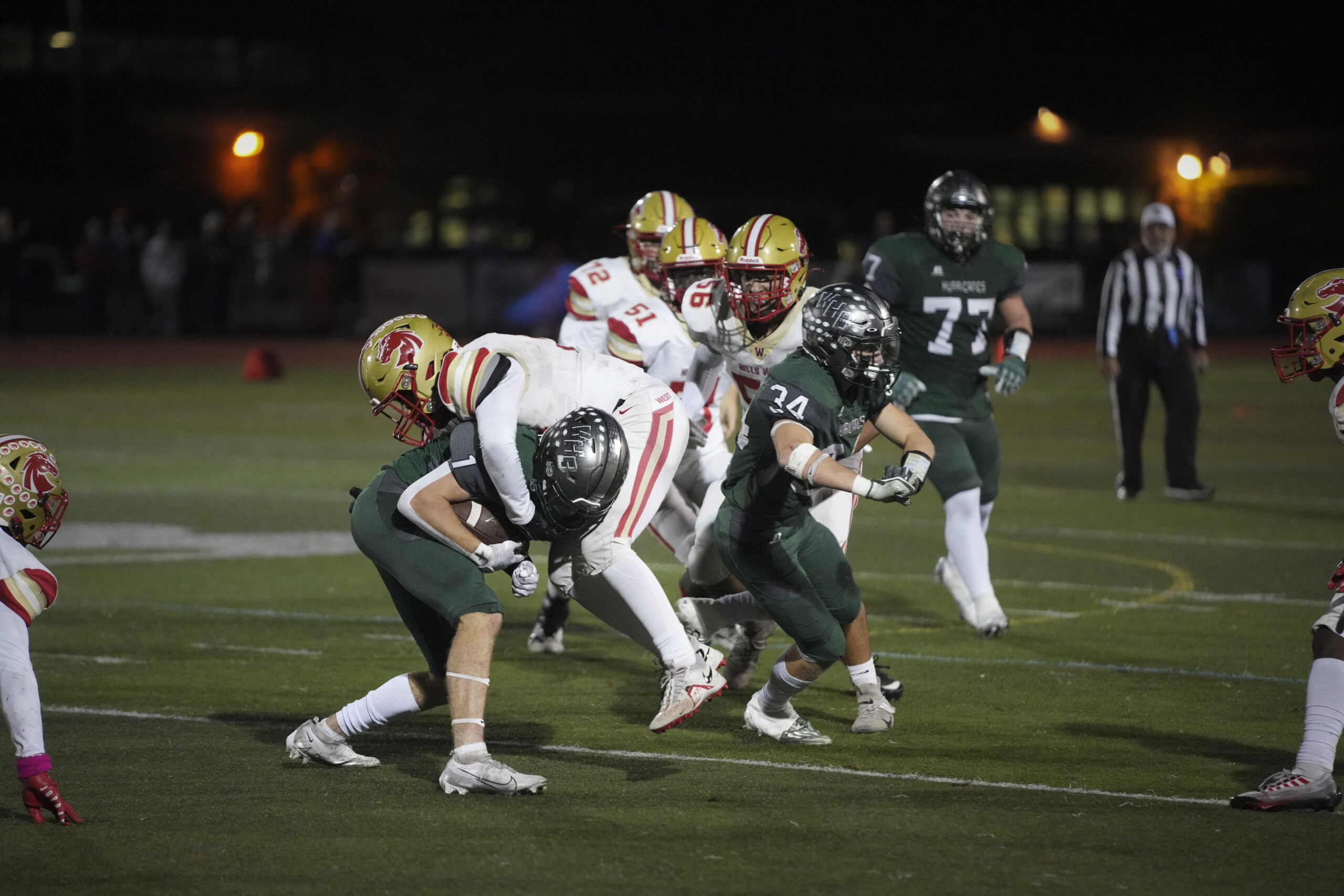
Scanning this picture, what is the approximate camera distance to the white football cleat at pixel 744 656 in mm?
7406

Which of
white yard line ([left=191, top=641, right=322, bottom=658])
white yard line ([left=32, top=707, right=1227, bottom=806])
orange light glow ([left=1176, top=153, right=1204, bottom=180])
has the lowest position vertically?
white yard line ([left=191, top=641, right=322, bottom=658])

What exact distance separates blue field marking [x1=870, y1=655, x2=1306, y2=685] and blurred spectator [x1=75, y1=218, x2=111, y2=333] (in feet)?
86.7

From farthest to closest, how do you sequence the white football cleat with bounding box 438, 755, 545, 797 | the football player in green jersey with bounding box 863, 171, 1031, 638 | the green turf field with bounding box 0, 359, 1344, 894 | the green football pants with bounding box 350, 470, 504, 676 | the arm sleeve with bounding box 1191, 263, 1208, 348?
the arm sleeve with bounding box 1191, 263, 1208, 348
the football player in green jersey with bounding box 863, 171, 1031, 638
the green football pants with bounding box 350, 470, 504, 676
the white football cleat with bounding box 438, 755, 545, 797
the green turf field with bounding box 0, 359, 1344, 894

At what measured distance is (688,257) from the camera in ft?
26.9

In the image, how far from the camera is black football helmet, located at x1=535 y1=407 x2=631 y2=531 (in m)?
5.77

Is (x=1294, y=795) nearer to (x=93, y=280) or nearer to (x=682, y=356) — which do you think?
(x=682, y=356)

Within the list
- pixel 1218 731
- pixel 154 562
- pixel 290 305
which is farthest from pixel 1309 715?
pixel 290 305

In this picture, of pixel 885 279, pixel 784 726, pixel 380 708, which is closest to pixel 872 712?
pixel 784 726

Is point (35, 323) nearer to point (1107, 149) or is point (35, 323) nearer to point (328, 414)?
point (328, 414)

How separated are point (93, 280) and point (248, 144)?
29.8ft

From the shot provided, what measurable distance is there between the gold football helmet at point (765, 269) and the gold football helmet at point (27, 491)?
9.30 feet

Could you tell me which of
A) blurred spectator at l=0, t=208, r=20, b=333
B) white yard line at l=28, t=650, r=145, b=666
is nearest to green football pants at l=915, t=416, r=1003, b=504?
white yard line at l=28, t=650, r=145, b=666

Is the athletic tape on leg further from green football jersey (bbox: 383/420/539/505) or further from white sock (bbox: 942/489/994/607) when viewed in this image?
white sock (bbox: 942/489/994/607)

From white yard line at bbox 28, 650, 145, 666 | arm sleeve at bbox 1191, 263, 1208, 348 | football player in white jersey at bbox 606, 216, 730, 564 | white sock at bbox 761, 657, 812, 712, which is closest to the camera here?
white sock at bbox 761, 657, 812, 712
